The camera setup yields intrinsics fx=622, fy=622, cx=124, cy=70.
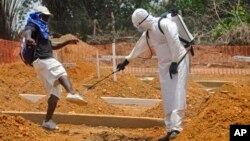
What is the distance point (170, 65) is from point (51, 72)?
207 centimetres

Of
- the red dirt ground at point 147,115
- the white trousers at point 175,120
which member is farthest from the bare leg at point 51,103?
the white trousers at point 175,120

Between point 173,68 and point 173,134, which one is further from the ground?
point 173,68

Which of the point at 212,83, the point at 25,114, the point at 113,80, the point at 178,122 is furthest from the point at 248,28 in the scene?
the point at 178,122

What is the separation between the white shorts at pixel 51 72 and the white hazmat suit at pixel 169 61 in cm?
162

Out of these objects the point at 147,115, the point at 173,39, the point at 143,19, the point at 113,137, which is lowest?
the point at 147,115

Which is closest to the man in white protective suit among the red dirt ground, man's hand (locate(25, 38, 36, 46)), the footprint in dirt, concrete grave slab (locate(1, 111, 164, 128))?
the red dirt ground

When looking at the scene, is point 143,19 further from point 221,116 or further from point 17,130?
point 17,130

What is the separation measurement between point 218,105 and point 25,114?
3.98 metres

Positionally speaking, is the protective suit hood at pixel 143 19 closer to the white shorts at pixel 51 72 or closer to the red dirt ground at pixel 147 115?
the red dirt ground at pixel 147 115

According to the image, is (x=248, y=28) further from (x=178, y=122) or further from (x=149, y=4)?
(x=178, y=122)

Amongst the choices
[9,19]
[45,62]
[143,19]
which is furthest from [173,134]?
[9,19]

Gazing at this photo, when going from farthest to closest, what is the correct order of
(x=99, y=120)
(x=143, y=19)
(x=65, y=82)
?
1. (x=99, y=120)
2. (x=65, y=82)
3. (x=143, y=19)

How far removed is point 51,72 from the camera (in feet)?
30.0

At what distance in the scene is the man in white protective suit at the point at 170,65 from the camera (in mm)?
7852
